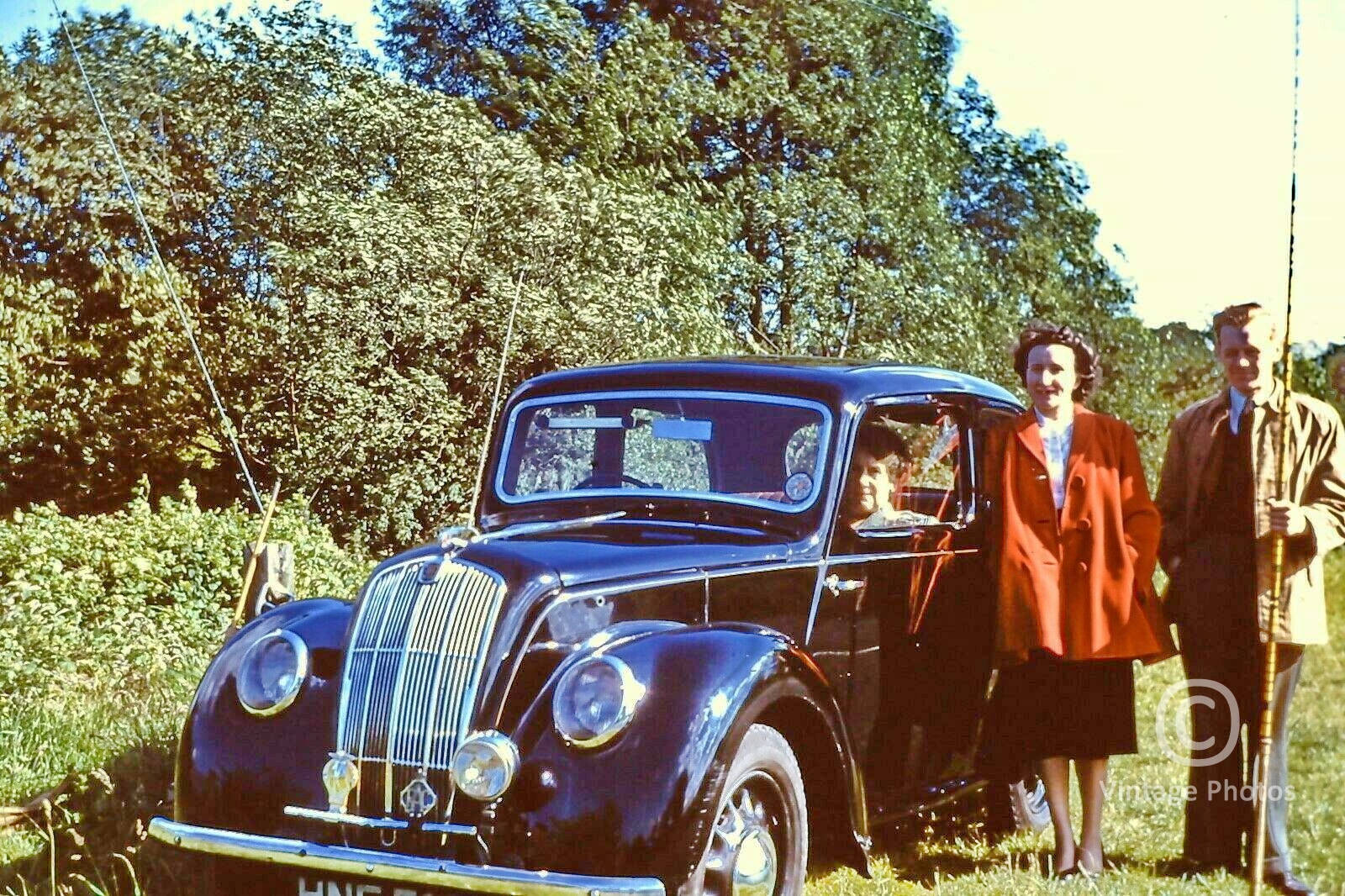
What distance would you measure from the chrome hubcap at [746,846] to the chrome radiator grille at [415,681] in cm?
67

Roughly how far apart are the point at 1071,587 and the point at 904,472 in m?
0.72

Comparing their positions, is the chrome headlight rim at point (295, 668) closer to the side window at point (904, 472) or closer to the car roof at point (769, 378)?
the car roof at point (769, 378)

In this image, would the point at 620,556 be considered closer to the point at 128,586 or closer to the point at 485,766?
the point at 485,766

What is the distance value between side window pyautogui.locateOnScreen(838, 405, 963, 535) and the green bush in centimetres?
383

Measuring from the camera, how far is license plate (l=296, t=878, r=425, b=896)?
10.1 ft

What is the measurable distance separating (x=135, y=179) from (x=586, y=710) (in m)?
10.7

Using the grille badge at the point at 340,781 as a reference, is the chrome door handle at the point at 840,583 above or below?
above

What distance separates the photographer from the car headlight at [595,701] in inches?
125

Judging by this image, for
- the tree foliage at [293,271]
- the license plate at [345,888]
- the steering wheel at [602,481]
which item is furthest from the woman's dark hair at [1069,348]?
the tree foliage at [293,271]

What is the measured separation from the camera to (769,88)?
14484mm

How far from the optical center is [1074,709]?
4316 millimetres

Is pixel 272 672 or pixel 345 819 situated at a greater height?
pixel 272 672

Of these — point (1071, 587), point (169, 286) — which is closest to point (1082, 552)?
point (1071, 587)

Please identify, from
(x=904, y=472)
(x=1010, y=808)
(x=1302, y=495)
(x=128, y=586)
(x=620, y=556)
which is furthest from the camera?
(x=128, y=586)
